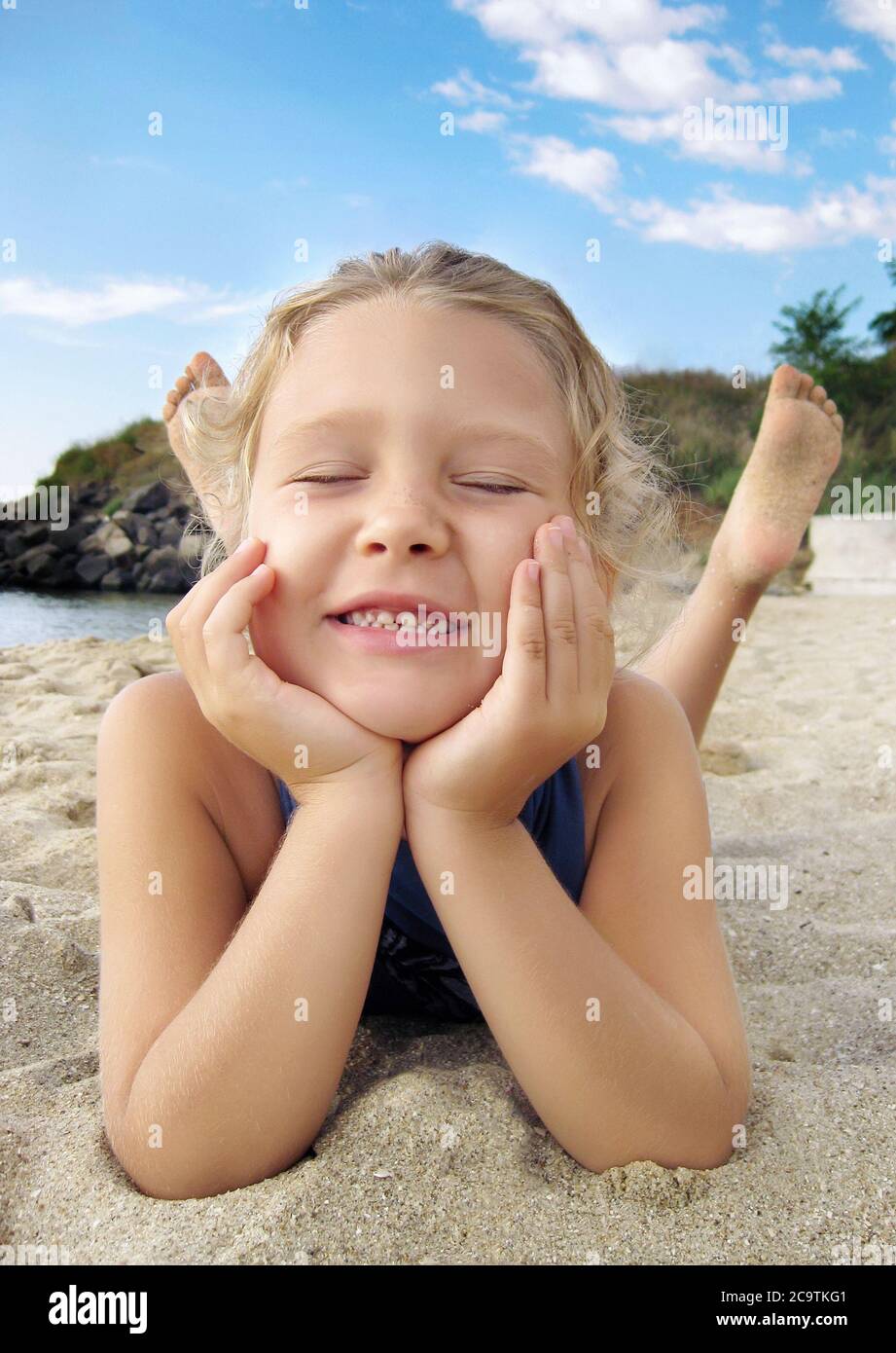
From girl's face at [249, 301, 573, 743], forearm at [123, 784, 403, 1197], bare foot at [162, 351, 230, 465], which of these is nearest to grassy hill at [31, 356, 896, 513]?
bare foot at [162, 351, 230, 465]

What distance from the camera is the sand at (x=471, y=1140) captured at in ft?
4.43

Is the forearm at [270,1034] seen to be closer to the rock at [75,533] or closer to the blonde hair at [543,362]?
the blonde hair at [543,362]

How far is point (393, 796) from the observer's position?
1.53 m

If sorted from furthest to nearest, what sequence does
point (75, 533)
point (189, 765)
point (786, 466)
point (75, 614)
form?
point (75, 533), point (75, 614), point (786, 466), point (189, 765)

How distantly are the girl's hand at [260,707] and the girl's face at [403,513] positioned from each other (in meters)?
0.04

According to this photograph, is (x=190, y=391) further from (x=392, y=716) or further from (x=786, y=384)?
(x=786, y=384)

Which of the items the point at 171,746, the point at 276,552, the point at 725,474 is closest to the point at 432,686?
the point at 276,552

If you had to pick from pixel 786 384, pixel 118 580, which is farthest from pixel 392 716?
pixel 118 580

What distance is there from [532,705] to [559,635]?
108 mm

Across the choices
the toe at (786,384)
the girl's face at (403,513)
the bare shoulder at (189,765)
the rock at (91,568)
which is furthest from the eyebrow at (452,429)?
the rock at (91,568)

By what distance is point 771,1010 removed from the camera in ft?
7.00

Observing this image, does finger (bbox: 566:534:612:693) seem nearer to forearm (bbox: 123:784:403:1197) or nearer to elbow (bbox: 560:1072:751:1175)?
forearm (bbox: 123:784:403:1197)

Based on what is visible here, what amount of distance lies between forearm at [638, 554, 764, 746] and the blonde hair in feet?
3.52

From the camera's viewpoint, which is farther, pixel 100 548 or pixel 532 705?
pixel 100 548
